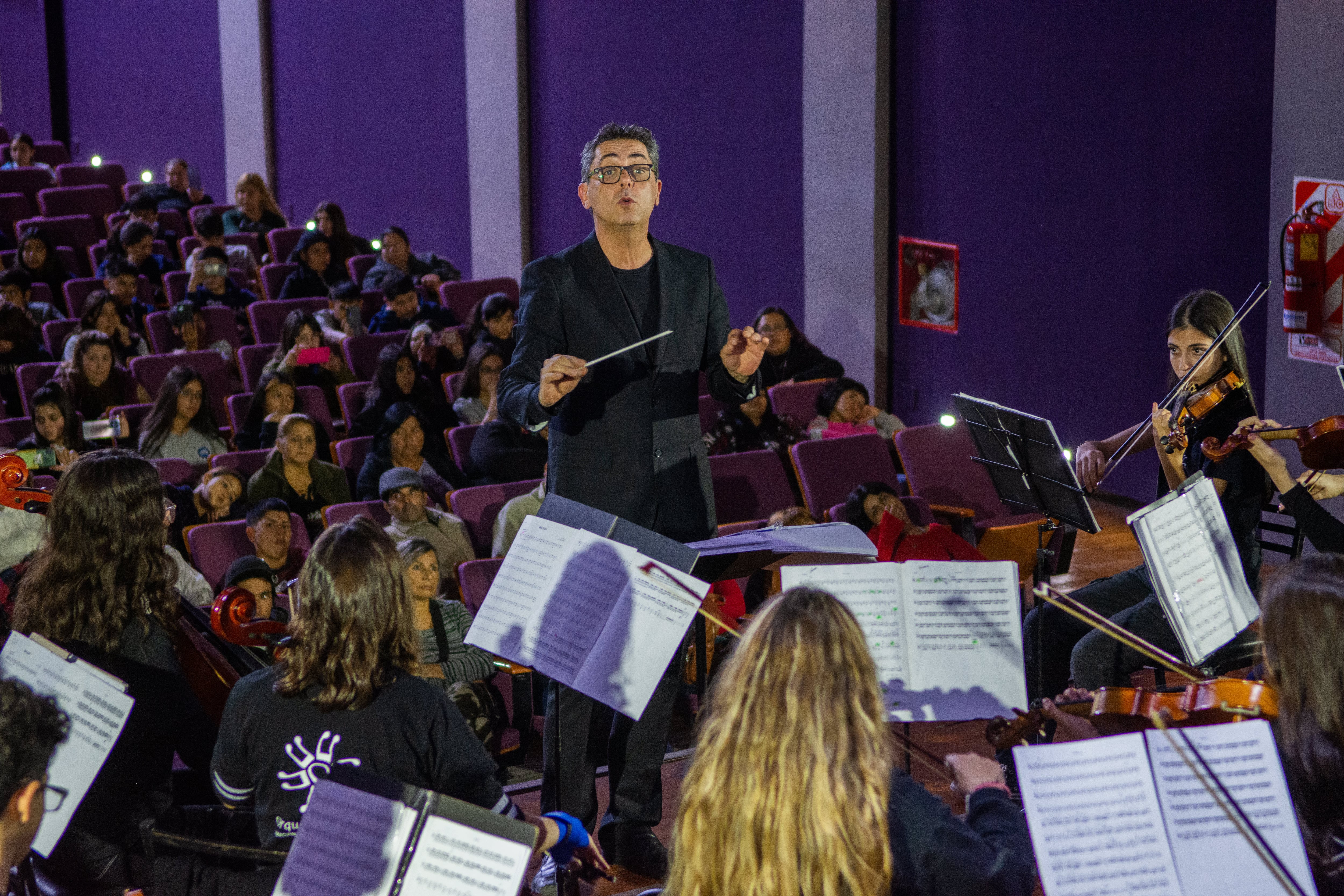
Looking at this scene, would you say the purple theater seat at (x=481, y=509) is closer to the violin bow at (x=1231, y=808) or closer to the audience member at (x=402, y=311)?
the audience member at (x=402, y=311)

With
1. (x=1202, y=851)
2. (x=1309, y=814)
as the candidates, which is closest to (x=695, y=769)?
(x=1202, y=851)

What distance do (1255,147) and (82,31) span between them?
11.8 meters

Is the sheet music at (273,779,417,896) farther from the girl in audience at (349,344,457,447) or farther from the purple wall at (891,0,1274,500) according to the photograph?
the purple wall at (891,0,1274,500)

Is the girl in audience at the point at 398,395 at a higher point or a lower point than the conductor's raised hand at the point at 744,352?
lower

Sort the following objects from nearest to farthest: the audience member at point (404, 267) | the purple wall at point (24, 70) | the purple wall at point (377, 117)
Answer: the audience member at point (404, 267)
the purple wall at point (377, 117)
the purple wall at point (24, 70)

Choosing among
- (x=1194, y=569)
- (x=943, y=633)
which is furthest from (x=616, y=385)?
(x=1194, y=569)

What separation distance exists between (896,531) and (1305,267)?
2132 millimetres

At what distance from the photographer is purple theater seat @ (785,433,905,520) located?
5.34m

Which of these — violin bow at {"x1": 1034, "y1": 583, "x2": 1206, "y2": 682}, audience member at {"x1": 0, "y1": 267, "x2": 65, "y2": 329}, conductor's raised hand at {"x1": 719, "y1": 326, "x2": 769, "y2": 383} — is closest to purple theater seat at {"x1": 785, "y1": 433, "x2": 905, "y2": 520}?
conductor's raised hand at {"x1": 719, "y1": 326, "x2": 769, "y2": 383}

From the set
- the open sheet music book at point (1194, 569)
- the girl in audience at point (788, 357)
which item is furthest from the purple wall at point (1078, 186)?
the open sheet music book at point (1194, 569)

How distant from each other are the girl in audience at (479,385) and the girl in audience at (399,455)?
724mm

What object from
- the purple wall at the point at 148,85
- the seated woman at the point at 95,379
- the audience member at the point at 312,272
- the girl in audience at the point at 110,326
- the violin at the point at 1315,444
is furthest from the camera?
the purple wall at the point at 148,85

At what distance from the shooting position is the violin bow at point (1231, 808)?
1.93 meters

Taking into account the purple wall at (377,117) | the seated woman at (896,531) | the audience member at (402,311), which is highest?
the purple wall at (377,117)
